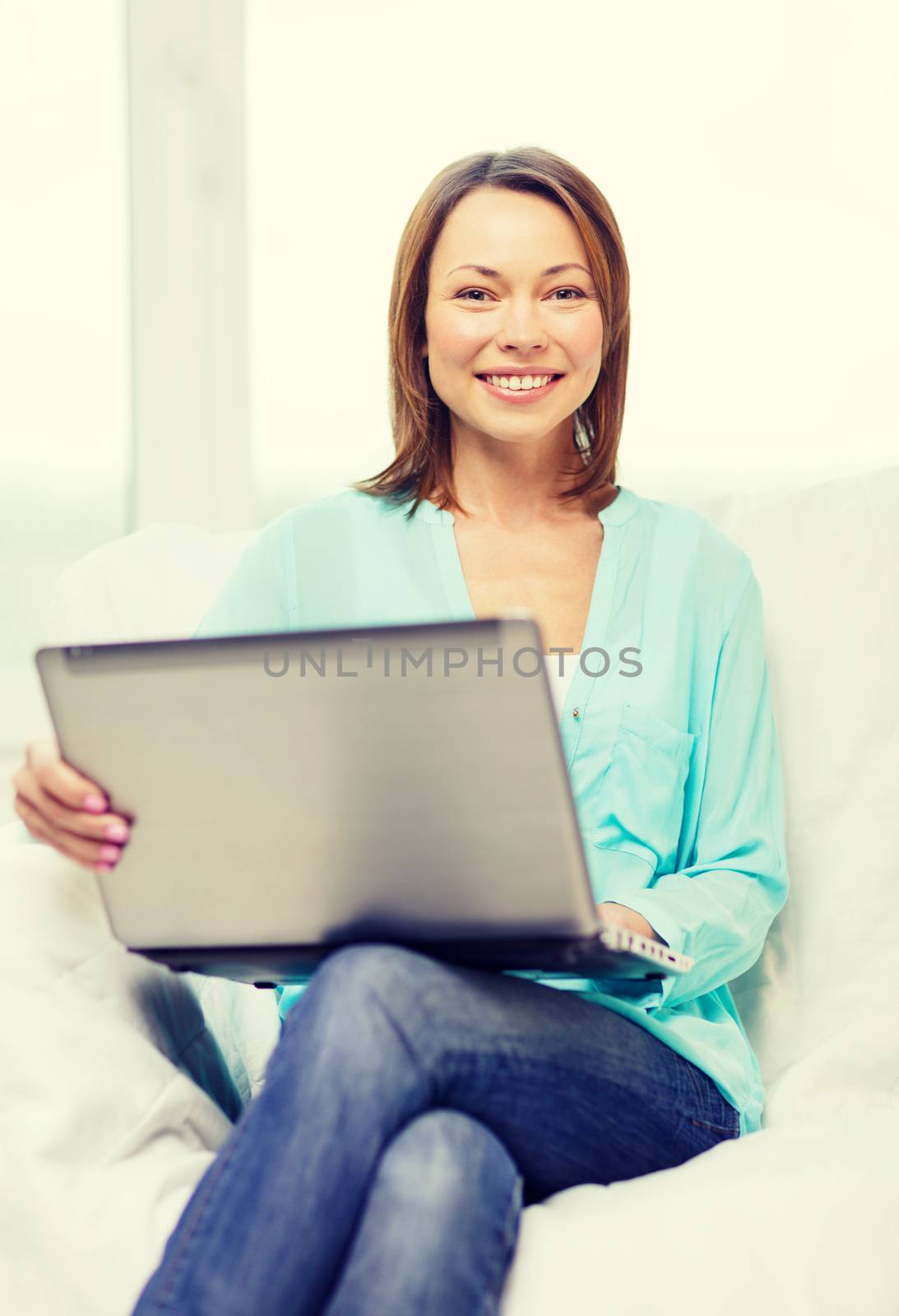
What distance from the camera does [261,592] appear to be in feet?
4.16

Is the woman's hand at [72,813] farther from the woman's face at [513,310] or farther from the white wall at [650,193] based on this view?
the white wall at [650,193]

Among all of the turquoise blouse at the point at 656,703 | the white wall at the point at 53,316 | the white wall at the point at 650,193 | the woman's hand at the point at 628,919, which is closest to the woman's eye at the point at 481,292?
the turquoise blouse at the point at 656,703

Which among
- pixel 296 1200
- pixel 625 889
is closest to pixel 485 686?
pixel 296 1200

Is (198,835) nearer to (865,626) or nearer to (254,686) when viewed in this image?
(254,686)

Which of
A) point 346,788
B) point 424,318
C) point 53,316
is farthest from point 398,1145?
point 53,316

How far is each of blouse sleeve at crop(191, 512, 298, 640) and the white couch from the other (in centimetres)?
15

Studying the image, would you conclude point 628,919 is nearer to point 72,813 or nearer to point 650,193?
point 72,813

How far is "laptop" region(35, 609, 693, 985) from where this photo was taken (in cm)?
73

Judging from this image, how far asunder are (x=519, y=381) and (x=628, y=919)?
55 cm

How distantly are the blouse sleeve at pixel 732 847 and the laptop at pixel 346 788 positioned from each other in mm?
211

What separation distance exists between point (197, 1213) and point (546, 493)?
859 millimetres

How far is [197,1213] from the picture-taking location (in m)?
0.71

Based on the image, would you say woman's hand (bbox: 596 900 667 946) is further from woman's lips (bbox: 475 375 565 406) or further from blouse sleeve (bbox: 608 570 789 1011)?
woman's lips (bbox: 475 375 565 406)

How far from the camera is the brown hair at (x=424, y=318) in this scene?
1286mm
